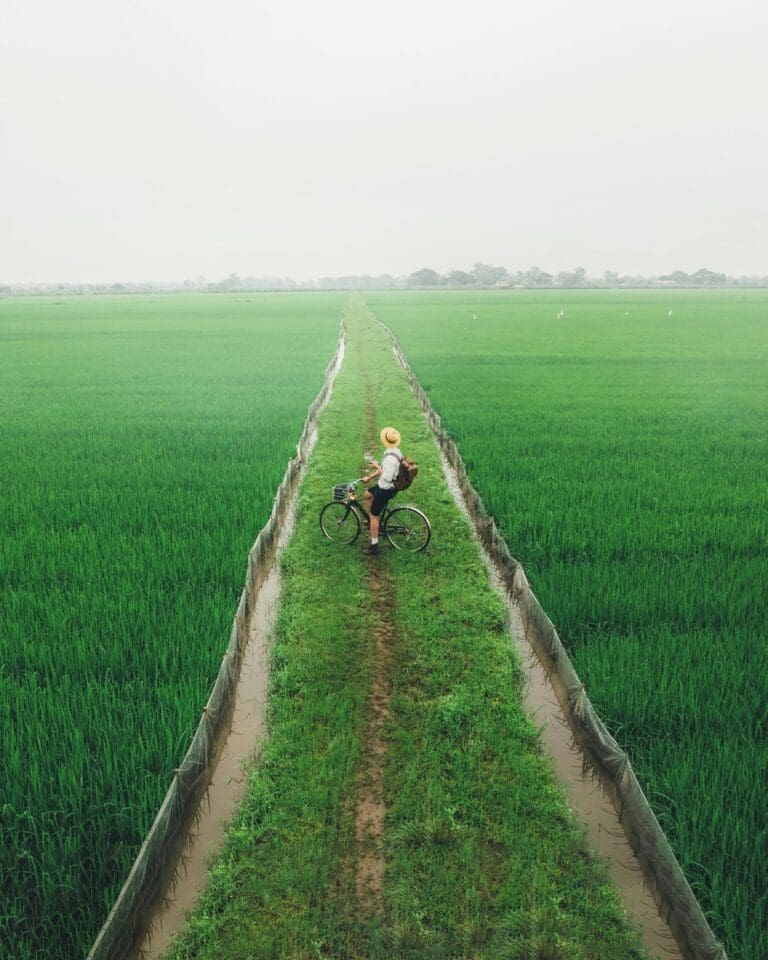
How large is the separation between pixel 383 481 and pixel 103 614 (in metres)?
2.67

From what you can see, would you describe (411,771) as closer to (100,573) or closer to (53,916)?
(53,916)

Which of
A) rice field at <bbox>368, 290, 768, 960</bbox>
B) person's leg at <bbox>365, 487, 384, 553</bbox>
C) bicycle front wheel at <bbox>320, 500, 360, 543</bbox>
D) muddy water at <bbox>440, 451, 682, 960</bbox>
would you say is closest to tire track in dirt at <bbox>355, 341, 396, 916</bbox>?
person's leg at <bbox>365, 487, 384, 553</bbox>

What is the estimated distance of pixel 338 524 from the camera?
6668mm

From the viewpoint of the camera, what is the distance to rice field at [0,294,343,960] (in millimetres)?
2744

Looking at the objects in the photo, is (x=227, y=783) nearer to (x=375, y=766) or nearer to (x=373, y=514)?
(x=375, y=766)

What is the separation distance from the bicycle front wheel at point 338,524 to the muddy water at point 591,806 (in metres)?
2.26

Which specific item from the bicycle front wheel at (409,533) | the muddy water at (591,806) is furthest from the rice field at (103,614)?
the muddy water at (591,806)

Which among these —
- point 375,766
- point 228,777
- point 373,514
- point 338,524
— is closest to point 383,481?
point 373,514

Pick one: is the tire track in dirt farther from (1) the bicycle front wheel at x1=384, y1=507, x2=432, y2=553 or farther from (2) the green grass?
(1) the bicycle front wheel at x1=384, y1=507, x2=432, y2=553

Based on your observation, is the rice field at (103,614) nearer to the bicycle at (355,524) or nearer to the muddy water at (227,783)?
the muddy water at (227,783)

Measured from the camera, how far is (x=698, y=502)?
7.09m

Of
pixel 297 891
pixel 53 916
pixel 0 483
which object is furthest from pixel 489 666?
pixel 0 483

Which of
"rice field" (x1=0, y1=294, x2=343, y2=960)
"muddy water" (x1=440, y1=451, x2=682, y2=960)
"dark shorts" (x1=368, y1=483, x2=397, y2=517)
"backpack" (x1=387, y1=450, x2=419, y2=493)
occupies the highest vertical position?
"backpack" (x1=387, y1=450, x2=419, y2=493)

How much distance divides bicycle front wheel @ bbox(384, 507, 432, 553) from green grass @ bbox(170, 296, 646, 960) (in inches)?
34.6
